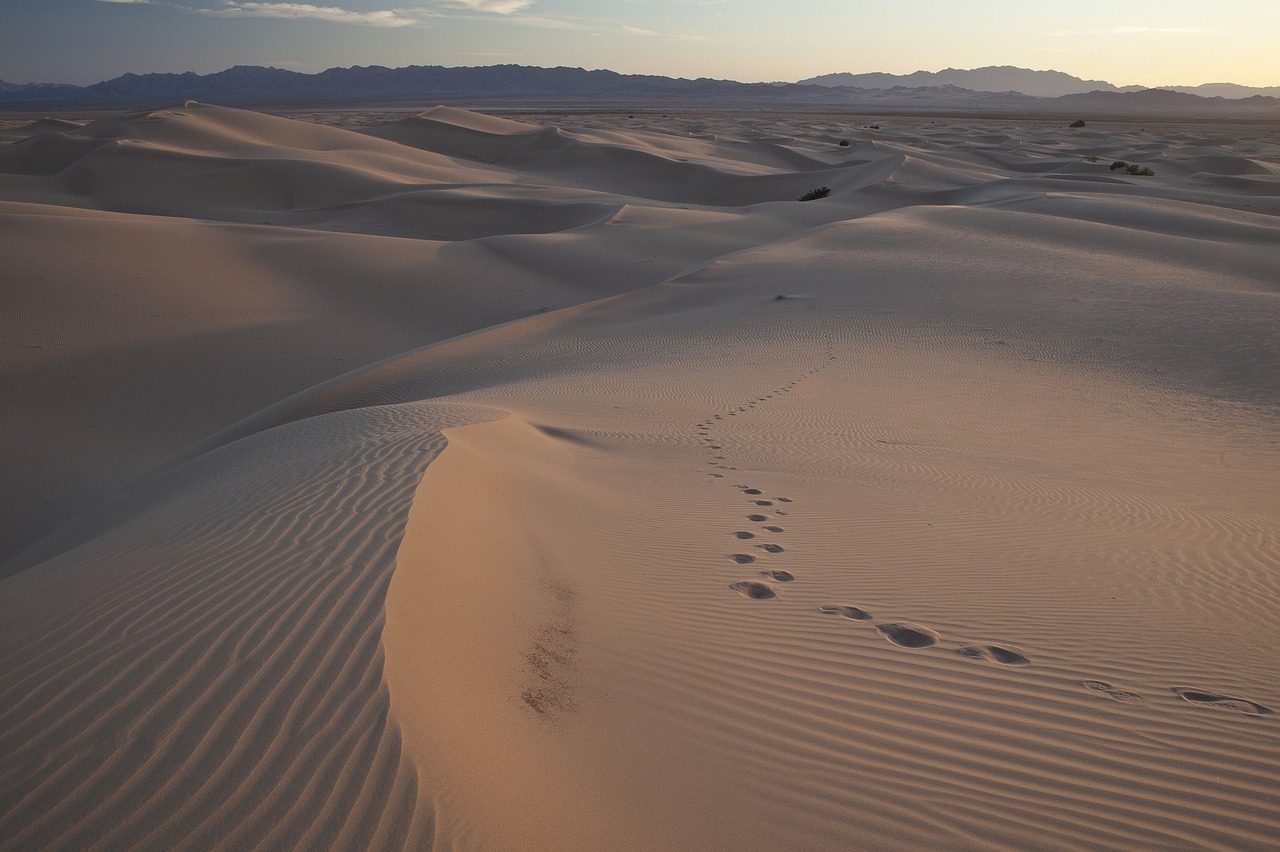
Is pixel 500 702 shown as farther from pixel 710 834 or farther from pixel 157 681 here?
pixel 157 681

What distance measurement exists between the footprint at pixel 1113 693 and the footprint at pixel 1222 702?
0.18 m

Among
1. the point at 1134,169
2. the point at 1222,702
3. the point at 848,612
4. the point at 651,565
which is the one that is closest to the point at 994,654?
the point at 848,612

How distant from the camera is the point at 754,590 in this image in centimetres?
420

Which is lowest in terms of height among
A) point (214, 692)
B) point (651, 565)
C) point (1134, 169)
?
point (651, 565)

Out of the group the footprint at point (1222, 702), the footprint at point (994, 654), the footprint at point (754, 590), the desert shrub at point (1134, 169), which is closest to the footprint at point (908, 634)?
the footprint at point (994, 654)

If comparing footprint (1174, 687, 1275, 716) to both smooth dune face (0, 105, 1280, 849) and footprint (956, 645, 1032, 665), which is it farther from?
footprint (956, 645, 1032, 665)

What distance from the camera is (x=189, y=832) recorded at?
2.20 m

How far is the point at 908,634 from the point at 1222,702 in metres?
1.19

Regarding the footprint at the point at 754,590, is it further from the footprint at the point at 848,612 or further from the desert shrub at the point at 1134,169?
the desert shrub at the point at 1134,169

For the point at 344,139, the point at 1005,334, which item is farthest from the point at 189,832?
the point at 344,139

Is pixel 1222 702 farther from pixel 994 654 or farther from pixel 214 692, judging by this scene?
pixel 214 692

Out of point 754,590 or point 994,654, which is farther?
point 754,590

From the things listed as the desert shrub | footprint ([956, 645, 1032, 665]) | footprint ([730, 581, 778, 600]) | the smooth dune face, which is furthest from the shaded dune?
the desert shrub

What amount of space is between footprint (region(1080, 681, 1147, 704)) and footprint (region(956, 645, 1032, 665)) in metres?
0.24
